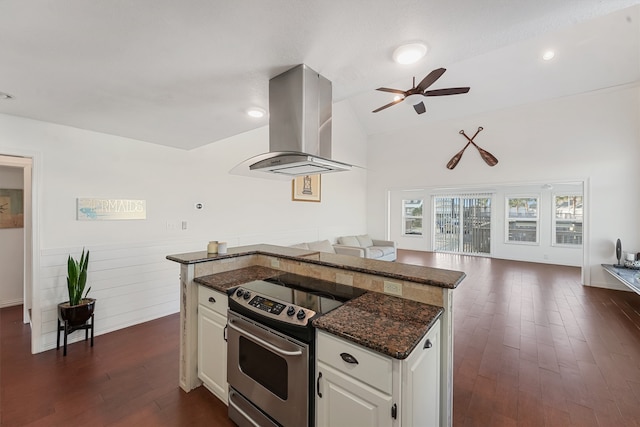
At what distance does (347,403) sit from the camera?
3.79ft

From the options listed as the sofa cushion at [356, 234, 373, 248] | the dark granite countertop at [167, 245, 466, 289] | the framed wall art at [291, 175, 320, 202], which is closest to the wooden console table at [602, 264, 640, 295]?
the dark granite countertop at [167, 245, 466, 289]

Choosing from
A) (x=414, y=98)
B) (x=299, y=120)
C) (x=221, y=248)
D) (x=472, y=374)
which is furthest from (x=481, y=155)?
(x=221, y=248)

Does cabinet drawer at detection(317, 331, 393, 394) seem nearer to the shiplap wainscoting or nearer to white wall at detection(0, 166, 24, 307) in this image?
the shiplap wainscoting

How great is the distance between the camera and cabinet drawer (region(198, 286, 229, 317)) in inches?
71.0

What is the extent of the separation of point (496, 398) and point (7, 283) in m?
5.83

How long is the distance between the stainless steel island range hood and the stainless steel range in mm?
836

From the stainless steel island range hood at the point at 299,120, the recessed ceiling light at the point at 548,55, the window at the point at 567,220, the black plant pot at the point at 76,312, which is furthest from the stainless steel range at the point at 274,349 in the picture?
the window at the point at 567,220

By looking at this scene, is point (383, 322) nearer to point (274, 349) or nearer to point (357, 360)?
point (357, 360)

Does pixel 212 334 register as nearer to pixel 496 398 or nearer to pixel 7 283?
pixel 496 398

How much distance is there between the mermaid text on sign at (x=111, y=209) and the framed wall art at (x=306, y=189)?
2530mm

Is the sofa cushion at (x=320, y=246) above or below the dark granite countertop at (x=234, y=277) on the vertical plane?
below

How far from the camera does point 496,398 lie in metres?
1.95

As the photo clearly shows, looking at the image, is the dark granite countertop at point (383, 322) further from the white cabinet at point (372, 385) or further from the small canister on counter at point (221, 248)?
the small canister on counter at point (221, 248)

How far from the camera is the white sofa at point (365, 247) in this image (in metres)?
5.64
